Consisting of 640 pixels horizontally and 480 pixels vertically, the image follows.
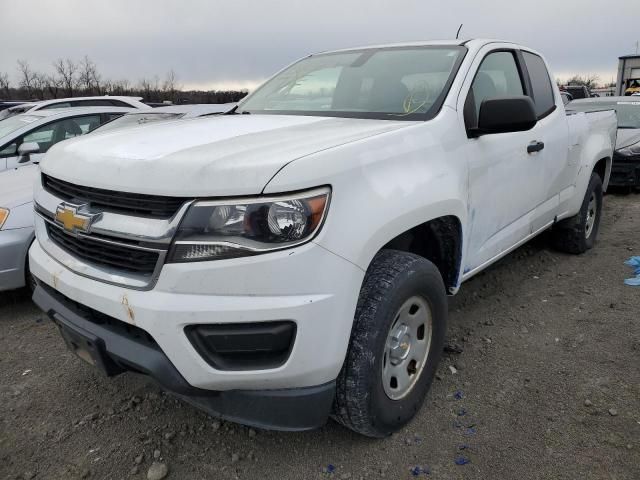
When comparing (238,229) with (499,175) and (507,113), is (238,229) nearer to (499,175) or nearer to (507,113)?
(507,113)

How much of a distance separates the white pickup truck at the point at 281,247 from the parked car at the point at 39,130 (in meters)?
3.27

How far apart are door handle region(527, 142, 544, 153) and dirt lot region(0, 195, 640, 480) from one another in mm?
1135

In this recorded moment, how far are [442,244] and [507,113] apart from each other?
2.38ft

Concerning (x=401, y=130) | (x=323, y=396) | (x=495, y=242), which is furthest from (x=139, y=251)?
(x=495, y=242)

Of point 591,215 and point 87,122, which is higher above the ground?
point 87,122

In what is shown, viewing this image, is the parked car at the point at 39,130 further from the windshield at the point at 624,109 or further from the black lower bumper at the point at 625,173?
the windshield at the point at 624,109

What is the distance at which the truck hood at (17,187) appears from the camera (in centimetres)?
382

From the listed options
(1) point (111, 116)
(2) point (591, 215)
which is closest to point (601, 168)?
(2) point (591, 215)

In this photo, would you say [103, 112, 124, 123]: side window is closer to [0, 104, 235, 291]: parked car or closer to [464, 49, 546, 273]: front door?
[0, 104, 235, 291]: parked car

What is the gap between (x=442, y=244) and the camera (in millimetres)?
2777

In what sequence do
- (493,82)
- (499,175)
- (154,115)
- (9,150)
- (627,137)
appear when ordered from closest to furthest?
(499,175) < (493,82) < (9,150) < (154,115) < (627,137)

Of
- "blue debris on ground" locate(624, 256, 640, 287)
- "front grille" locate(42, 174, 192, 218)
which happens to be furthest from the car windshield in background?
"blue debris on ground" locate(624, 256, 640, 287)

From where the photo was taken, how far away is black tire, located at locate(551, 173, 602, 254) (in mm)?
4680

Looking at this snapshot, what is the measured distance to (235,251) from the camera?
1797mm
